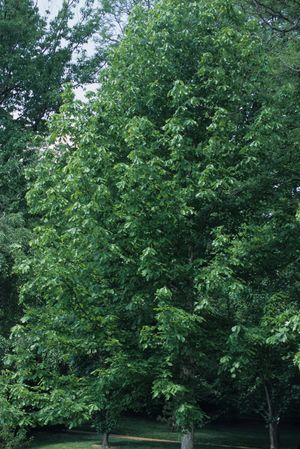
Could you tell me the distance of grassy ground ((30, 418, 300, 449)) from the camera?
1981cm

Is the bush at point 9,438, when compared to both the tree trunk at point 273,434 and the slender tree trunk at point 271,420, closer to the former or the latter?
the slender tree trunk at point 271,420

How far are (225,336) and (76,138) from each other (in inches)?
171

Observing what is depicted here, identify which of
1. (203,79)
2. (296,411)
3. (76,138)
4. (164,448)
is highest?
(203,79)

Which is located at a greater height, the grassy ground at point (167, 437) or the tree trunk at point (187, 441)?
the tree trunk at point (187, 441)

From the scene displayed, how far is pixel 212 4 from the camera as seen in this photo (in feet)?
35.1

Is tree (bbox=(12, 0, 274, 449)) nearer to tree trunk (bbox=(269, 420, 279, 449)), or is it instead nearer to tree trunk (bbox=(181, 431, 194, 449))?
tree trunk (bbox=(181, 431, 194, 449))

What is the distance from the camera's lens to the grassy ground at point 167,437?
19.8 metres

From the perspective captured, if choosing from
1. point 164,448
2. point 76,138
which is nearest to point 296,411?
point 164,448

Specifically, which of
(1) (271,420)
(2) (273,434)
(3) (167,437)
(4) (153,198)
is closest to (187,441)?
(4) (153,198)

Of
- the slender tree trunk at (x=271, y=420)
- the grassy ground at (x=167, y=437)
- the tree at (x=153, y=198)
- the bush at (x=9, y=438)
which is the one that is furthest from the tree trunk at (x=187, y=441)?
the slender tree trunk at (x=271, y=420)

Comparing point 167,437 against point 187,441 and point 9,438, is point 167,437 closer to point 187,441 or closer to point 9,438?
point 9,438

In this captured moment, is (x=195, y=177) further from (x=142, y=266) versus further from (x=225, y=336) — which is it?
(x=225, y=336)

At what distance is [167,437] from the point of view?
77.2 feet

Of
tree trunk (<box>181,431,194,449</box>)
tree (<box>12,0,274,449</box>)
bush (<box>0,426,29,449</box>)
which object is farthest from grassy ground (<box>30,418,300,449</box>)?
tree (<box>12,0,274,449</box>)
